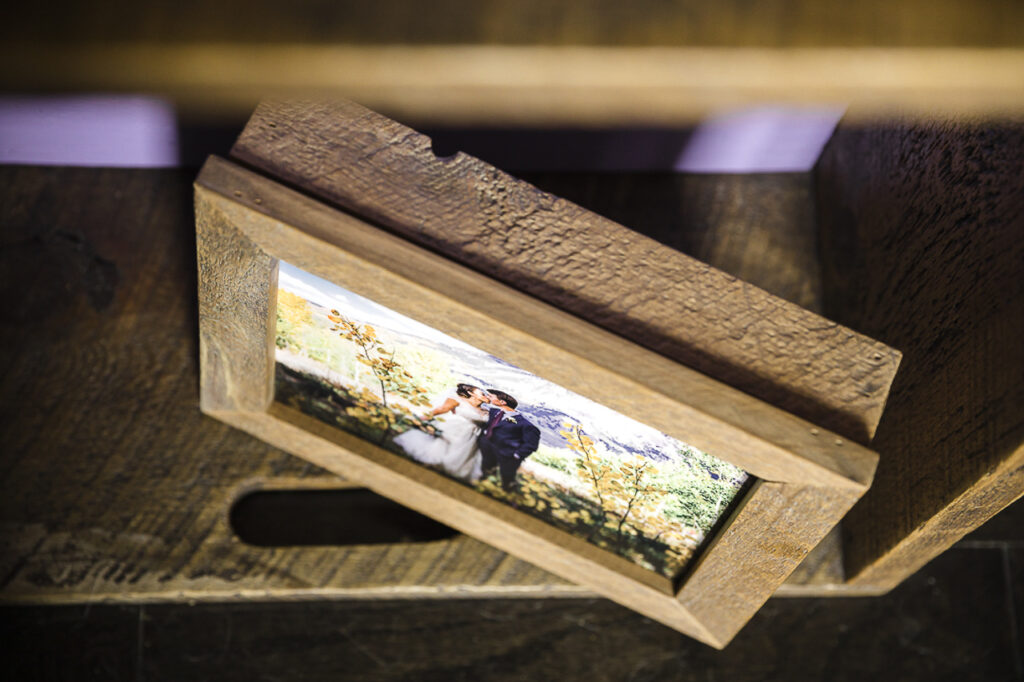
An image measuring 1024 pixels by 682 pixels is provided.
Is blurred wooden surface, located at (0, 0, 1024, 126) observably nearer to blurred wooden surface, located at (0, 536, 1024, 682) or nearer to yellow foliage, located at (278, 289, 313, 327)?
yellow foliage, located at (278, 289, 313, 327)

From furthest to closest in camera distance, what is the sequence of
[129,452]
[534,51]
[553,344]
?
[129,452], [553,344], [534,51]

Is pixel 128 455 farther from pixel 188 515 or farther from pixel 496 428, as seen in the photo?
pixel 496 428

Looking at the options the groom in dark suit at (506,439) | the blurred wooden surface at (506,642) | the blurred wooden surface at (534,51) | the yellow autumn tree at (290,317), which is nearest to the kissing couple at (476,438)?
the groom in dark suit at (506,439)

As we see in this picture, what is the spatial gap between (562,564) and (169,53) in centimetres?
58

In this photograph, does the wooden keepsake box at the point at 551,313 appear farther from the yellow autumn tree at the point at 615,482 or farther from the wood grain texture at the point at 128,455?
the wood grain texture at the point at 128,455

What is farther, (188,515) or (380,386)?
(188,515)

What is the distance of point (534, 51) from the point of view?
192 mm

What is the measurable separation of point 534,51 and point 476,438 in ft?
1.48

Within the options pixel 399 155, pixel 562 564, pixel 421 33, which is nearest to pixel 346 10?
pixel 421 33

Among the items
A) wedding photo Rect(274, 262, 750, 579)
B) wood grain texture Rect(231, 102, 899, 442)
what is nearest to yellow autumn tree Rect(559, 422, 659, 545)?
wedding photo Rect(274, 262, 750, 579)

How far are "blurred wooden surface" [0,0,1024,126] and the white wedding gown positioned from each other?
395 millimetres

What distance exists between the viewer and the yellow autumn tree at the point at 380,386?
55cm

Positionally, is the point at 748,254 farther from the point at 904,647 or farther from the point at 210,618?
the point at 210,618

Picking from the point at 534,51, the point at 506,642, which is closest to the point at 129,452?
the point at 506,642
